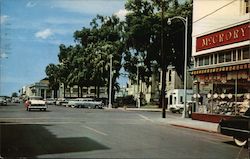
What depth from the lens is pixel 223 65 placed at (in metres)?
27.4

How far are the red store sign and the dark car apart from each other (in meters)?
10.3

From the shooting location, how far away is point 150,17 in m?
59.3

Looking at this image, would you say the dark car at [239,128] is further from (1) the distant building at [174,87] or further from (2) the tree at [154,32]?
(1) the distant building at [174,87]

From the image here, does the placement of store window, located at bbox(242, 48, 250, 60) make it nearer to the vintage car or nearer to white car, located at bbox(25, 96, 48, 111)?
white car, located at bbox(25, 96, 48, 111)

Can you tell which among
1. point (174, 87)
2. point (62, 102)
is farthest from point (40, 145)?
point (62, 102)

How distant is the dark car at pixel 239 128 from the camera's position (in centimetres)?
1518

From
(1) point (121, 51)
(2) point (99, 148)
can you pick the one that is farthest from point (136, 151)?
(1) point (121, 51)

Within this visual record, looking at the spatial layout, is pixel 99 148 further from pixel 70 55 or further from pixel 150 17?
pixel 70 55

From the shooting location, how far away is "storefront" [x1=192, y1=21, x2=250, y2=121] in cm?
2589

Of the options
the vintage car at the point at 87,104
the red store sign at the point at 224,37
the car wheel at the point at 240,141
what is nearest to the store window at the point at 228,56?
the red store sign at the point at 224,37

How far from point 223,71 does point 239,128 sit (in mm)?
12708

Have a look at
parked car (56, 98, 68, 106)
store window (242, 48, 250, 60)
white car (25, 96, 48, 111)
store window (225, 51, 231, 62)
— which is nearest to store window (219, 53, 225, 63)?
store window (225, 51, 231, 62)

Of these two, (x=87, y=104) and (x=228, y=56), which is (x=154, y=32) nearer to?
(x=87, y=104)

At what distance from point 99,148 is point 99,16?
2559 inches
